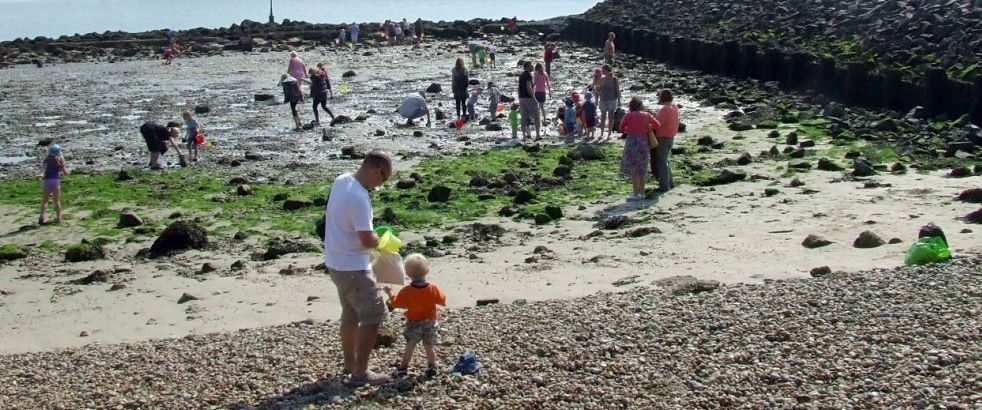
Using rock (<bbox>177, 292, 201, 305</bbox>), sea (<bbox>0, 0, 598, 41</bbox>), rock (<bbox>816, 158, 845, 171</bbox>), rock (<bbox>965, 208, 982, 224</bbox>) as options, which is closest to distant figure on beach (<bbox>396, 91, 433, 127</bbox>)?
rock (<bbox>816, 158, 845, 171</bbox>)

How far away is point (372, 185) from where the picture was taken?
819 cm

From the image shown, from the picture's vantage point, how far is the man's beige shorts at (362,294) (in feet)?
27.2

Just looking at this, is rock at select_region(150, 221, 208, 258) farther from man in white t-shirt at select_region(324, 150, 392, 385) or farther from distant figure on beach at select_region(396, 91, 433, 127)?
distant figure on beach at select_region(396, 91, 433, 127)

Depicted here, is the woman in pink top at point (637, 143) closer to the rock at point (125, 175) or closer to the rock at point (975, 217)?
the rock at point (975, 217)

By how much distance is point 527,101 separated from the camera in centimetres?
2278

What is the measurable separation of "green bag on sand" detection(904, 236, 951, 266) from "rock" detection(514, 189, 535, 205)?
22.7 ft

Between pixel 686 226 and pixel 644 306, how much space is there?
5417mm

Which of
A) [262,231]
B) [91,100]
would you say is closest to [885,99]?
[262,231]

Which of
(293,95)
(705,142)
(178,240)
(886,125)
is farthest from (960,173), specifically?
(293,95)

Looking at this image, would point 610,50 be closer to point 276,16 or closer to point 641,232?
point 641,232

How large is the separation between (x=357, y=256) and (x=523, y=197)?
9734 millimetres

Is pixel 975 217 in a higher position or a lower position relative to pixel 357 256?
lower

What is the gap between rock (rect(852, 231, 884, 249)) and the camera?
13.2m

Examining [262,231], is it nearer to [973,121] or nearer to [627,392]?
[627,392]
